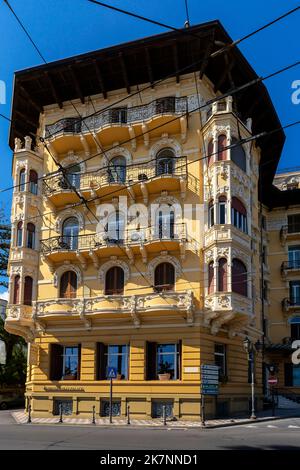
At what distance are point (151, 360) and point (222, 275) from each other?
244 inches

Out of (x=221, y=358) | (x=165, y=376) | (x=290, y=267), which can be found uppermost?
(x=290, y=267)

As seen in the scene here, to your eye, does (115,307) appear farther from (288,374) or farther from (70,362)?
(288,374)

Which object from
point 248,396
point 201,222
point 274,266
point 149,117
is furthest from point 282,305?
point 149,117

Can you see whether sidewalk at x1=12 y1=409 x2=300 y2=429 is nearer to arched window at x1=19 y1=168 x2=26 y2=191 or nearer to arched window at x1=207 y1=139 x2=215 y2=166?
arched window at x1=19 y1=168 x2=26 y2=191

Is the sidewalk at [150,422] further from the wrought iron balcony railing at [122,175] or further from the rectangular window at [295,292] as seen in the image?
the rectangular window at [295,292]

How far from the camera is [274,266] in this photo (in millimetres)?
49938

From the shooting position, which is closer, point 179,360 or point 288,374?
point 179,360

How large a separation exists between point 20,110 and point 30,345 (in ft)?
52.5

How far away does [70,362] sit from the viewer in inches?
1291

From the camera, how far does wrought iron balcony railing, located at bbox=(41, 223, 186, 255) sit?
31906 millimetres

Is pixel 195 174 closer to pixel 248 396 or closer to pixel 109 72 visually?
pixel 109 72

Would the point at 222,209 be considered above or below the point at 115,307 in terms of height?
above

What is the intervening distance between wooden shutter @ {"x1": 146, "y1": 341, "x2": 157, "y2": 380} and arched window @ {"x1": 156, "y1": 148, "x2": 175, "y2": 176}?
993 centimetres

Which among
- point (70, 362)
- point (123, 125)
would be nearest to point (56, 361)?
point (70, 362)
